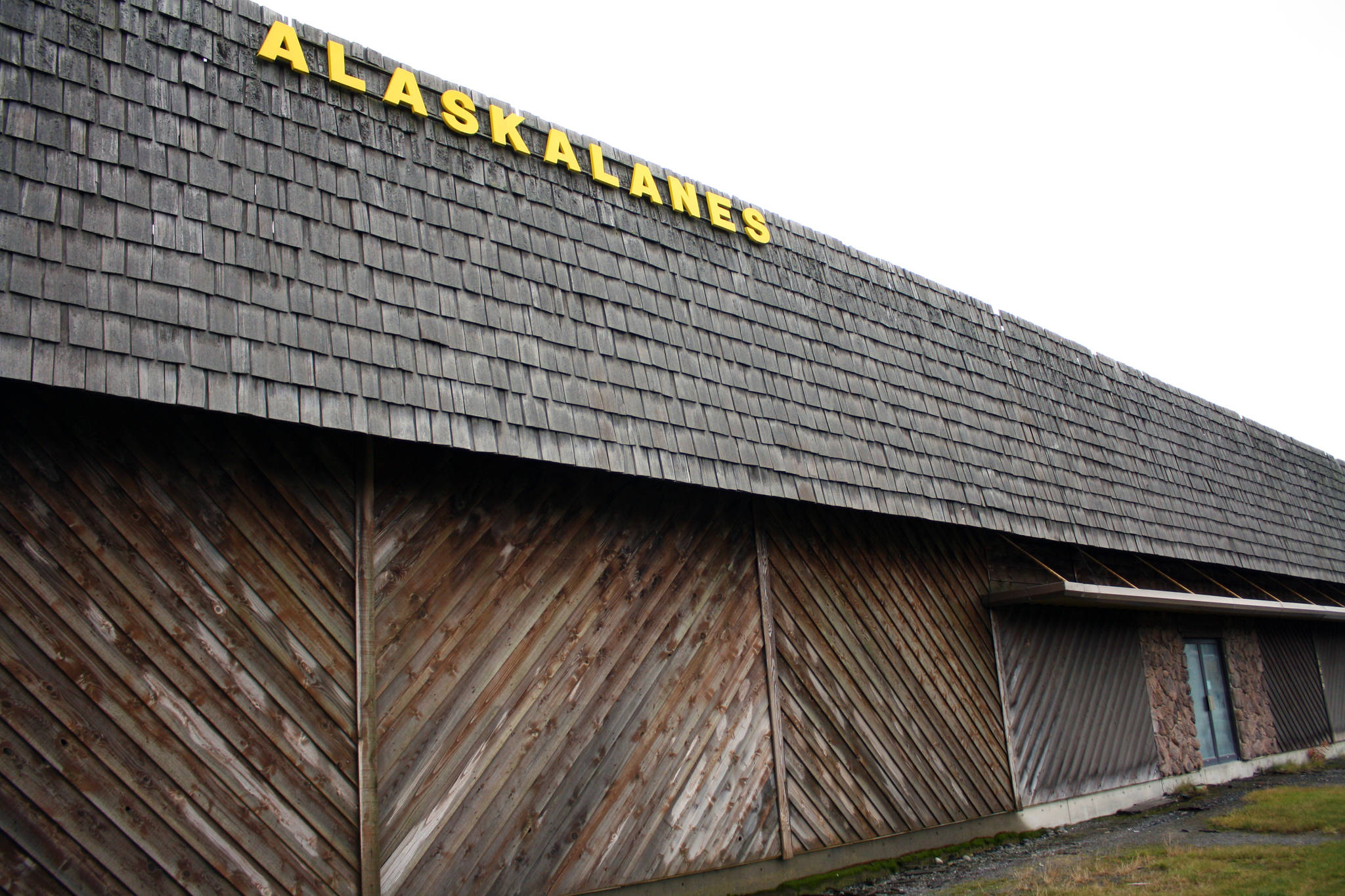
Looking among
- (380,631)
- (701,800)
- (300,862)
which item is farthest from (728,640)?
(300,862)

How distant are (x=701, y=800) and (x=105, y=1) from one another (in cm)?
599

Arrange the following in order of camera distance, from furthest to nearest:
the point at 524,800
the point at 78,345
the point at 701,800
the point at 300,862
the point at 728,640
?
the point at 728,640, the point at 701,800, the point at 524,800, the point at 300,862, the point at 78,345

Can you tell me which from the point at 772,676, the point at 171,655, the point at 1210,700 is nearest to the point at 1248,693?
the point at 1210,700

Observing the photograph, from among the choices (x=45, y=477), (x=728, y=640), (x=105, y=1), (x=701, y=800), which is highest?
(x=105, y=1)

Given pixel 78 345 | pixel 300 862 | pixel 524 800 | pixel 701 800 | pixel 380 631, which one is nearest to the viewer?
pixel 78 345

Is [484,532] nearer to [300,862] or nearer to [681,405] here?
[681,405]

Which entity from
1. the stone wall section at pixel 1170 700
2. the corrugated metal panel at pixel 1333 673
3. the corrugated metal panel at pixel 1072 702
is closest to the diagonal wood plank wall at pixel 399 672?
the corrugated metal panel at pixel 1072 702

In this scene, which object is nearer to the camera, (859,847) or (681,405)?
(681,405)

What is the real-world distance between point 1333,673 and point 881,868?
40.6 feet

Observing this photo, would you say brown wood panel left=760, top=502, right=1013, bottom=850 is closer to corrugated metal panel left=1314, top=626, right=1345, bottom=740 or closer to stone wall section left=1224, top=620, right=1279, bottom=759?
stone wall section left=1224, top=620, right=1279, bottom=759

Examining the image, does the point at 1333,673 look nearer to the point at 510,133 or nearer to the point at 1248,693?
the point at 1248,693

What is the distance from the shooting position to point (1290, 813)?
318 inches

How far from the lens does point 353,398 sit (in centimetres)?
479

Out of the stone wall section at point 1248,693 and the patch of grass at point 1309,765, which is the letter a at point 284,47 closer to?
the stone wall section at point 1248,693
